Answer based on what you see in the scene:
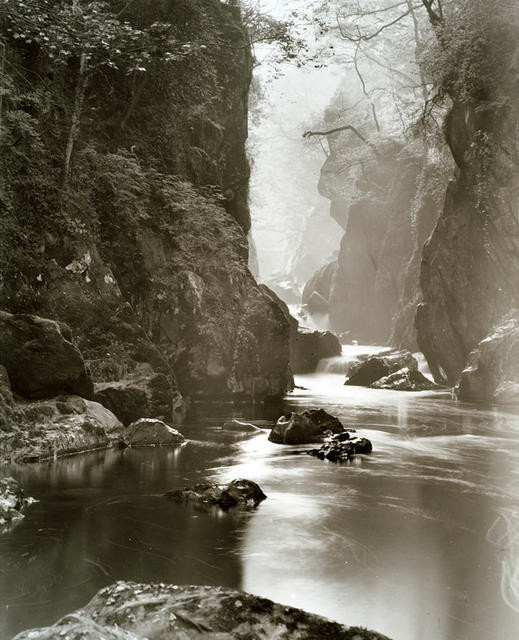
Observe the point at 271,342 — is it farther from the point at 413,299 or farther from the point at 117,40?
the point at 413,299

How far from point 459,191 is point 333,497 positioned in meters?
14.4

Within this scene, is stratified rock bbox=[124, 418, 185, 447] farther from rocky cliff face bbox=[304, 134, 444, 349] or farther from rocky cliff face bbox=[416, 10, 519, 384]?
rocky cliff face bbox=[304, 134, 444, 349]

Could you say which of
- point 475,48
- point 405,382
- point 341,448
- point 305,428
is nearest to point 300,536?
point 341,448

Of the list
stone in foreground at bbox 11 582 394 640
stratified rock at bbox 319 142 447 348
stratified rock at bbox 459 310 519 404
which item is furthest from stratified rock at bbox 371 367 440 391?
stone in foreground at bbox 11 582 394 640

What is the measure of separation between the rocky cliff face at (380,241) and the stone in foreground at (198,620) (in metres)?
26.0

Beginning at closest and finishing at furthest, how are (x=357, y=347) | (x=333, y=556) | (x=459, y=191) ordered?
(x=333, y=556)
(x=459, y=191)
(x=357, y=347)

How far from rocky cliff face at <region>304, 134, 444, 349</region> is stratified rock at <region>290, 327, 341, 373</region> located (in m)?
3.80

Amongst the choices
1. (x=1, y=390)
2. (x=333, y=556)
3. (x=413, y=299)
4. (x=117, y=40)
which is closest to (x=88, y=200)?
(x=117, y=40)

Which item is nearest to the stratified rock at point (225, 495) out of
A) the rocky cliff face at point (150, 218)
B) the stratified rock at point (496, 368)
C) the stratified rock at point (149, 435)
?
the stratified rock at point (149, 435)

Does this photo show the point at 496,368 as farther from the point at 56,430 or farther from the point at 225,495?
the point at 225,495

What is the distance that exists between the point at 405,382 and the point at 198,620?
18.7 metres

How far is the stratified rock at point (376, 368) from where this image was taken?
21984mm

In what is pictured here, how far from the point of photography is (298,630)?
2.93 metres

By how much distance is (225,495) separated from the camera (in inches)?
260
